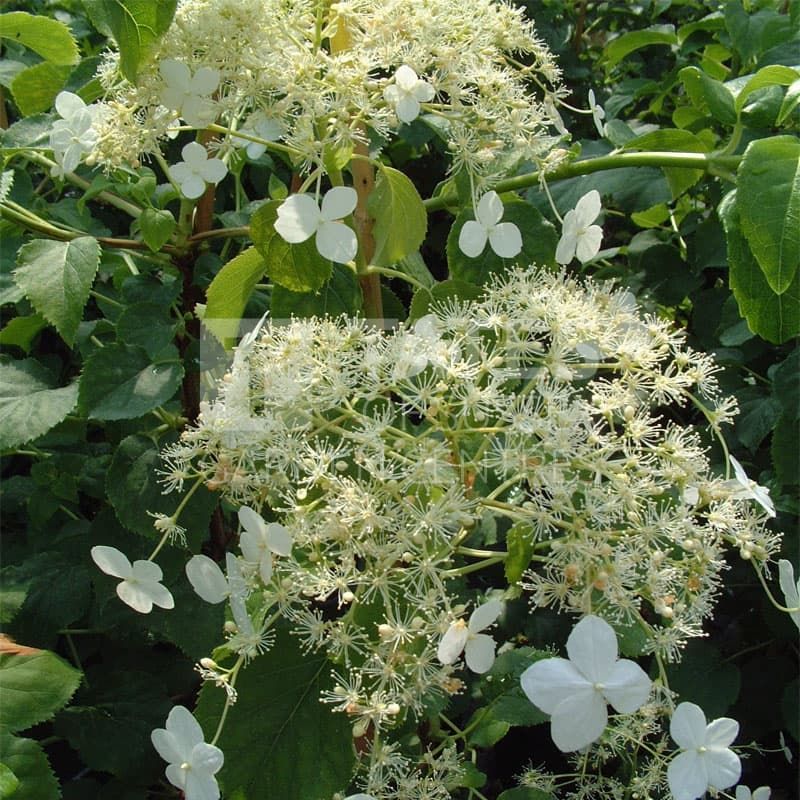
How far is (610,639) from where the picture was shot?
1.98 feet

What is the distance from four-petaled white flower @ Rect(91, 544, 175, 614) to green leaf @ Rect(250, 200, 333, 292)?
0.26m

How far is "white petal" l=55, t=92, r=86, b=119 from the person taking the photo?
0.85 m

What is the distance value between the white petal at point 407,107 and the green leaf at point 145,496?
37cm

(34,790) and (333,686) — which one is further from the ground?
(333,686)

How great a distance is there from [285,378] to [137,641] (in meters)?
0.58

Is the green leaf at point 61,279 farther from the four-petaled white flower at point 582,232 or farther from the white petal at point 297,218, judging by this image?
the four-petaled white flower at point 582,232

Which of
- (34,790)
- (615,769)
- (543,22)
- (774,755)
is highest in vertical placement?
(543,22)

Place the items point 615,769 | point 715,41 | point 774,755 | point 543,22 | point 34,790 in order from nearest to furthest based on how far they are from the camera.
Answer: point 34,790 → point 615,769 → point 774,755 → point 715,41 → point 543,22

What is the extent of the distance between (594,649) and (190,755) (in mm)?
294

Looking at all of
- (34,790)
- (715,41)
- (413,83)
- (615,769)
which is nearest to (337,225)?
(413,83)

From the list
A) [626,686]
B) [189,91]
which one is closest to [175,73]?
[189,91]

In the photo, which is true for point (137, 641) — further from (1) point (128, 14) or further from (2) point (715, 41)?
(2) point (715, 41)

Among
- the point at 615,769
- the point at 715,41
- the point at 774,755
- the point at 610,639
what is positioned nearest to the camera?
the point at 610,639

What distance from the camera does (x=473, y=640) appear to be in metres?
0.65
